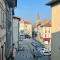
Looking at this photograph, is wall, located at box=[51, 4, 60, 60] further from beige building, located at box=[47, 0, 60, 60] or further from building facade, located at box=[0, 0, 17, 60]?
building facade, located at box=[0, 0, 17, 60]

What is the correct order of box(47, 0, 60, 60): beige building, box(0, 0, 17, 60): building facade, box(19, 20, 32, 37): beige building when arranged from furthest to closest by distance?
box(19, 20, 32, 37): beige building
box(0, 0, 17, 60): building facade
box(47, 0, 60, 60): beige building

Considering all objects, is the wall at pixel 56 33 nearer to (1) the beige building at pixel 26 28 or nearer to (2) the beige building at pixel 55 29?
(2) the beige building at pixel 55 29

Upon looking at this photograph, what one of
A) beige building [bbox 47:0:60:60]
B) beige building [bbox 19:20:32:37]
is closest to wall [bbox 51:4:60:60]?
beige building [bbox 47:0:60:60]

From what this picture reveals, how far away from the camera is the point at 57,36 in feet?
65.8

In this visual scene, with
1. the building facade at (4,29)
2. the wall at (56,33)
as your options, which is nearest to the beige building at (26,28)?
the building facade at (4,29)

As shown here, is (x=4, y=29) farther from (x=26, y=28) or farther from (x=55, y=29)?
(x=26, y=28)

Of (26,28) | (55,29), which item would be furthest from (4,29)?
(26,28)

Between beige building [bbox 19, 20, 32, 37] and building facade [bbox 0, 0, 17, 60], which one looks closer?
building facade [bbox 0, 0, 17, 60]

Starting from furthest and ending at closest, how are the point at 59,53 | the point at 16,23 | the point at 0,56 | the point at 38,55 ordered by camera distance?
the point at 16,23
the point at 38,55
the point at 0,56
the point at 59,53

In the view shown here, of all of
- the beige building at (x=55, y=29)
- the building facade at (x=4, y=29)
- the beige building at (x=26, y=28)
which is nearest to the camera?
the beige building at (x=55, y=29)

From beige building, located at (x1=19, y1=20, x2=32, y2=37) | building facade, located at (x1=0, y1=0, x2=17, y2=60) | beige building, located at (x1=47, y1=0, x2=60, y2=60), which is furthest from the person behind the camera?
beige building, located at (x1=19, y1=20, x2=32, y2=37)

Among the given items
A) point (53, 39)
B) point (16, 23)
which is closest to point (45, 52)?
point (16, 23)

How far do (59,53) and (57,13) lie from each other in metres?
2.29

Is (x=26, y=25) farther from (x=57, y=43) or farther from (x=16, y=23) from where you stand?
(x=57, y=43)
